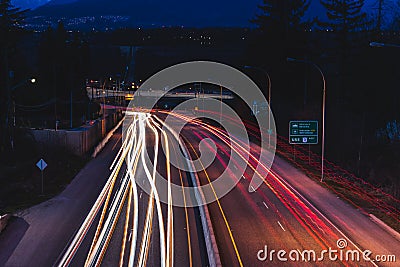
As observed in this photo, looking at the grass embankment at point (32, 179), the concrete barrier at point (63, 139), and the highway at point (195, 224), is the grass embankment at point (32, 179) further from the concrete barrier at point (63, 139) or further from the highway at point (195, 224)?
the highway at point (195, 224)

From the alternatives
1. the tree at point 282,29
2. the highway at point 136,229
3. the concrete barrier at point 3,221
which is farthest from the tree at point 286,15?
the concrete barrier at point 3,221

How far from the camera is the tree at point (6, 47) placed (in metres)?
51.9

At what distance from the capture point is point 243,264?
1898cm

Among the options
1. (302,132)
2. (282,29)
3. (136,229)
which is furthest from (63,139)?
(282,29)

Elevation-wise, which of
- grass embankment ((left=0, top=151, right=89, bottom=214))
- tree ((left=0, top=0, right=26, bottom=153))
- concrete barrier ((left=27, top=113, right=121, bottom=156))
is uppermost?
tree ((left=0, top=0, right=26, bottom=153))

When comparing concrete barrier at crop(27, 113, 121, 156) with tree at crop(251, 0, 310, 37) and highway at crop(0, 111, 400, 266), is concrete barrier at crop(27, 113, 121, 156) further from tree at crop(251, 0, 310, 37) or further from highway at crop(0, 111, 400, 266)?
tree at crop(251, 0, 310, 37)

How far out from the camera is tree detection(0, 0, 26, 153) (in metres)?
51.9

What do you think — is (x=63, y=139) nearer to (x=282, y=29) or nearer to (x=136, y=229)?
(x=136, y=229)

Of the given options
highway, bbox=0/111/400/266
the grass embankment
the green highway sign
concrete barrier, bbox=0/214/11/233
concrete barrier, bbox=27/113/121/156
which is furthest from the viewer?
concrete barrier, bbox=27/113/121/156

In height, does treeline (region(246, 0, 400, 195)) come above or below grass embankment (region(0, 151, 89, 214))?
above

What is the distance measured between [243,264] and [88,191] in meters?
17.5

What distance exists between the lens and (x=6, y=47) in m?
53.6

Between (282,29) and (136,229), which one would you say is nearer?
(136,229)

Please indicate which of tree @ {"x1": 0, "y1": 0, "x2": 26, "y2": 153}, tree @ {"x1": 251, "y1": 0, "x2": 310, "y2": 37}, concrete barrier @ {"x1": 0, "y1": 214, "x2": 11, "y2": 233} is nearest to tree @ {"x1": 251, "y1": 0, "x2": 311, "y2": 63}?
tree @ {"x1": 251, "y1": 0, "x2": 310, "y2": 37}
